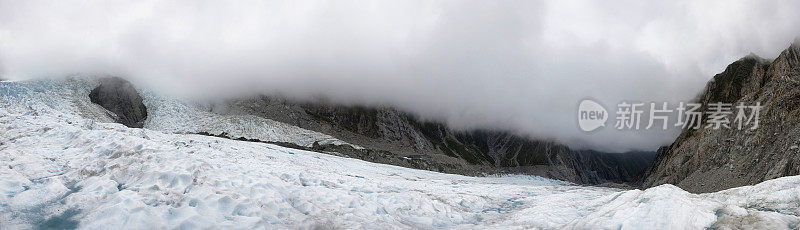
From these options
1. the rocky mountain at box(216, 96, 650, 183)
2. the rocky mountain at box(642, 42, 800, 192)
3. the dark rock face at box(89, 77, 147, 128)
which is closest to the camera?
the rocky mountain at box(642, 42, 800, 192)

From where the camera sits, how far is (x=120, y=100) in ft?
272

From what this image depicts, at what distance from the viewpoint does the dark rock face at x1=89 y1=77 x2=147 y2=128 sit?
78.1 m

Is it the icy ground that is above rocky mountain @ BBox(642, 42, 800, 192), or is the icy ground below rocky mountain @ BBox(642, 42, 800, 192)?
below

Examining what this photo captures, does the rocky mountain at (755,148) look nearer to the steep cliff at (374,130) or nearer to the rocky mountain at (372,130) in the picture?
the rocky mountain at (372,130)

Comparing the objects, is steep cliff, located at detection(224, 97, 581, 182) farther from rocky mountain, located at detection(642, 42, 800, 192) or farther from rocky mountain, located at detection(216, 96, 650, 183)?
rocky mountain, located at detection(642, 42, 800, 192)

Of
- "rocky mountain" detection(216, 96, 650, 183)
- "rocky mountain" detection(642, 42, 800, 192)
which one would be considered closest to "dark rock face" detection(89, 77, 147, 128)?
"rocky mountain" detection(216, 96, 650, 183)

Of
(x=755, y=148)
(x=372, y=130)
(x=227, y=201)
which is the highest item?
(x=755, y=148)

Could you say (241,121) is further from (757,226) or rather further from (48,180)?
(757,226)

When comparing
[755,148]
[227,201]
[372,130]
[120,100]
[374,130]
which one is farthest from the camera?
[374,130]

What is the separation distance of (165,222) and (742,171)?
5891 cm

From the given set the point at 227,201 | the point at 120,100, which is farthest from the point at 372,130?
the point at 227,201

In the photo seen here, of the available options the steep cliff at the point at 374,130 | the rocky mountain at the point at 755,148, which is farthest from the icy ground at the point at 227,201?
the steep cliff at the point at 374,130

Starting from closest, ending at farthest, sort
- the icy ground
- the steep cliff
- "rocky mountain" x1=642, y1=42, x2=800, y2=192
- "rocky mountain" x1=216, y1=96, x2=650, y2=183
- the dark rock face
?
1. the icy ground
2. "rocky mountain" x1=642, y1=42, x2=800, y2=192
3. the dark rock face
4. "rocky mountain" x1=216, y1=96, x2=650, y2=183
5. the steep cliff

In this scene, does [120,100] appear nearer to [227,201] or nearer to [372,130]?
[372,130]
